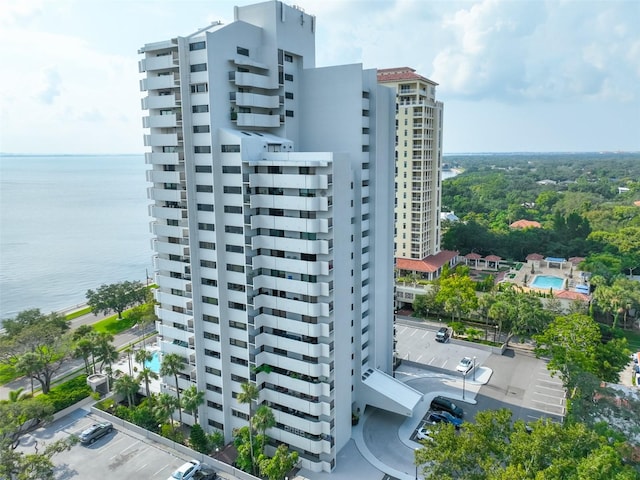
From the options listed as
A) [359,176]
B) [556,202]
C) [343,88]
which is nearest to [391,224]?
[359,176]

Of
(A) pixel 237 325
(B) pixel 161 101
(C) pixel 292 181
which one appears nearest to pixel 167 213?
(B) pixel 161 101

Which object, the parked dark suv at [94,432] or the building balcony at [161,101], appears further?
the parked dark suv at [94,432]

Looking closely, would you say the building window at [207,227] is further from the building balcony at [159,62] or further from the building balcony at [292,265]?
the building balcony at [159,62]

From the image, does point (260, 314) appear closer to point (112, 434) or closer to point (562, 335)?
point (112, 434)

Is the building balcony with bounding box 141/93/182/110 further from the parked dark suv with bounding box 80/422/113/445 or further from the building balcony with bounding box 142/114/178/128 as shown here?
the parked dark suv with bounding box 80/422/113/445

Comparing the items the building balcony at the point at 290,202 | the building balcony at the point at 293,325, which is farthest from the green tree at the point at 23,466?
the building balcony at the point at 290,202

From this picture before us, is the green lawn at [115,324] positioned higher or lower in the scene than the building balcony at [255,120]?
lower

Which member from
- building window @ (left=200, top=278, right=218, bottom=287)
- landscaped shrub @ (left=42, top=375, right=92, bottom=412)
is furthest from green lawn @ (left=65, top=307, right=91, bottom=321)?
building window @ (left=200, top=278, right=218, bottom=287)
